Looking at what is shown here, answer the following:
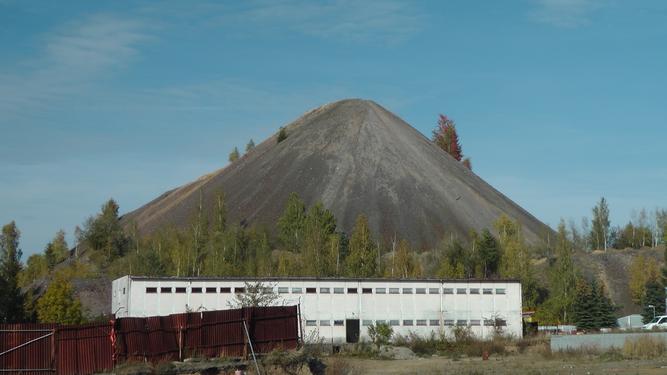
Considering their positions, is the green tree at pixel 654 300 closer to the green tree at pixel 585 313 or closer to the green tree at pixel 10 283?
the green tree at pixel 585 313

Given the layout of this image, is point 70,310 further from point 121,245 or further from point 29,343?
point 121,245

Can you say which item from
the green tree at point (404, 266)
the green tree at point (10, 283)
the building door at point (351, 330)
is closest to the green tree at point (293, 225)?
the green tree at point (404, 266)

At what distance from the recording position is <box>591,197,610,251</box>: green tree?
159 m

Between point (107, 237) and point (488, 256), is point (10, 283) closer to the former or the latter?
point (488, 256)

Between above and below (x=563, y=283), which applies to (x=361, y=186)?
above

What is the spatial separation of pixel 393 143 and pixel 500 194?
77.5 feet

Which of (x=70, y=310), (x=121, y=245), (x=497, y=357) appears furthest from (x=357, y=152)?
(x=497, y=357)

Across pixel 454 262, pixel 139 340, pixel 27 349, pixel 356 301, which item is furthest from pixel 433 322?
pixel 454 262

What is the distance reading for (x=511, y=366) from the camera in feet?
138

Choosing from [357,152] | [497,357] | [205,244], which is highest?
[357,152]

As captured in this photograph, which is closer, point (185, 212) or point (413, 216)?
point (413, 216)

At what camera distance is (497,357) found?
51.8m

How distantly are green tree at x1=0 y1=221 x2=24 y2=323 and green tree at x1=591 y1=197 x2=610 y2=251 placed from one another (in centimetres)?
9751

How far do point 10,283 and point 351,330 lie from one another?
27410mm
